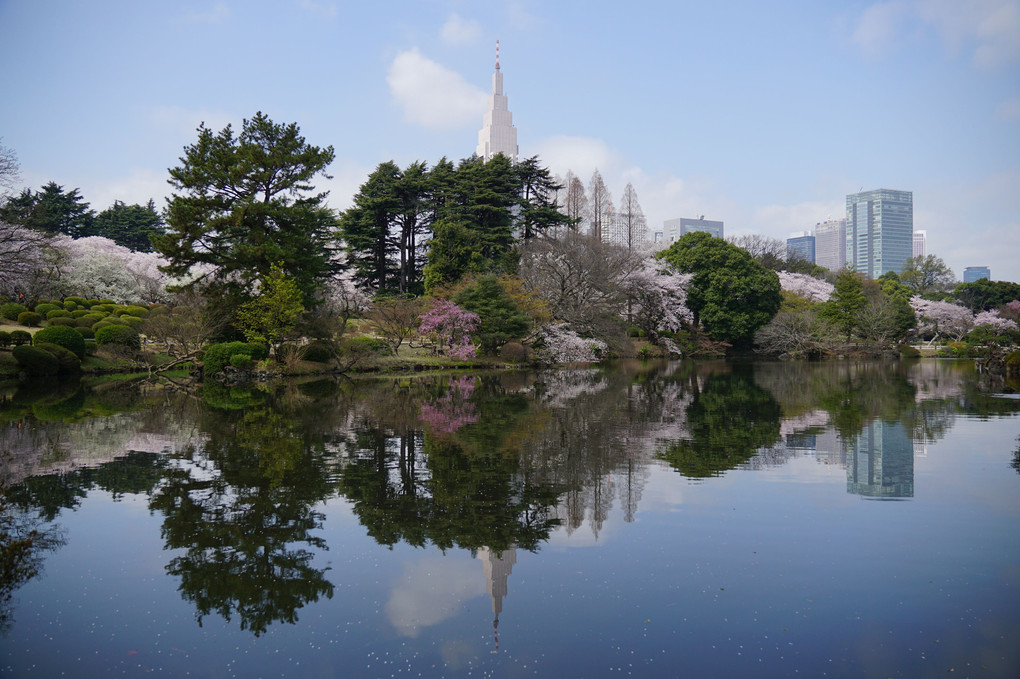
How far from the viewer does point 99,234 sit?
54.4 metres

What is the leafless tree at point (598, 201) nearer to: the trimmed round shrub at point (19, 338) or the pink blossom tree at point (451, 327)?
the pink blossom tree at point (451, 327)

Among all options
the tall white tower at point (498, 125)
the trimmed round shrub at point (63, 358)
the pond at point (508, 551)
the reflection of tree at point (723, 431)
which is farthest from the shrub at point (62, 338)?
the tall white tower at point (498, 125)

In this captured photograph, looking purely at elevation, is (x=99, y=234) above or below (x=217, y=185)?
above

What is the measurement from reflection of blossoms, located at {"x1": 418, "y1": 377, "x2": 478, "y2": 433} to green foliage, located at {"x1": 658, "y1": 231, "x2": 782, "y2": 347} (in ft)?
92.8

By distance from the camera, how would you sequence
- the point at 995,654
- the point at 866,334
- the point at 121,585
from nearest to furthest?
the point at 995,654
the point at 121,585
the point at 866,334

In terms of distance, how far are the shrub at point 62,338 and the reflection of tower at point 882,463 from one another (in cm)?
2546

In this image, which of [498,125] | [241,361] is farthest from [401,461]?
[498,125]

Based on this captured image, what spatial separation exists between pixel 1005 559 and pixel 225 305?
23404mm

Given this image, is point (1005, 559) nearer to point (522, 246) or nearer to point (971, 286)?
point (522, 246)

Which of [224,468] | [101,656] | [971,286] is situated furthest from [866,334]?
[101,656]

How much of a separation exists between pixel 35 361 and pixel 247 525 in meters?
21.3

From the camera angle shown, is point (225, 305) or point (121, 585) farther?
point (225, 305)

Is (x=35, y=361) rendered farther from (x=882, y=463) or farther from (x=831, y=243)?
(x=831, y=243)

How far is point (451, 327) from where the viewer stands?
28.8m
